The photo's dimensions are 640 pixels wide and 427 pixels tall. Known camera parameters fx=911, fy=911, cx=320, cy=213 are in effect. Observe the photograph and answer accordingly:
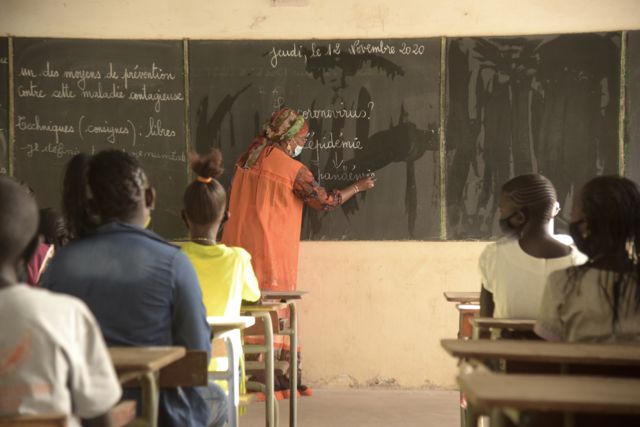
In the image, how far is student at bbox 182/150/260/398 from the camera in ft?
10.7

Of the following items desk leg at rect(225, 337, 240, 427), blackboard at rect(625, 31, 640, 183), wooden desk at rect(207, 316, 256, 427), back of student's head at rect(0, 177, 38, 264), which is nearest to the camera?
back of student's head at rect(0, 177, 38, 264)

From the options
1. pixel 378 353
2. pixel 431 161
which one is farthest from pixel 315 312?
pixel 431 161

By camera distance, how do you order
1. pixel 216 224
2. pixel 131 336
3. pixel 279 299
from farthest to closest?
pixel 279 299 → pixel 216 224 → pixel 131 336

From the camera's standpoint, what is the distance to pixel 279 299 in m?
4.44

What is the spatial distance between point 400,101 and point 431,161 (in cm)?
43

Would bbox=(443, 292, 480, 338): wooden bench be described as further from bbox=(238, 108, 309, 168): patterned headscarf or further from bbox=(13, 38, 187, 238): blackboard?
bbox=(13, 38, 187, 238): blackboard

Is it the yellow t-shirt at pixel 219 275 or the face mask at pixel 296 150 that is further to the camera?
the face mask at pixel 296 150

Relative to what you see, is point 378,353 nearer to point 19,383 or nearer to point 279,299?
point 279,299

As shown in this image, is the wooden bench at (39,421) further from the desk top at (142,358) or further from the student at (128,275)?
the student at (128,275)

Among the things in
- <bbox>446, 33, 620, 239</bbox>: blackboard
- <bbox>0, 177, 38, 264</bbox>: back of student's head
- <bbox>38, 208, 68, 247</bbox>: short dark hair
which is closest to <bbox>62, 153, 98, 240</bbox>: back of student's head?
<bbox>0, 177, 38, 264</bbox>: back of student's head

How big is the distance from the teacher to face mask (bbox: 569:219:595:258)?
9.92 feet

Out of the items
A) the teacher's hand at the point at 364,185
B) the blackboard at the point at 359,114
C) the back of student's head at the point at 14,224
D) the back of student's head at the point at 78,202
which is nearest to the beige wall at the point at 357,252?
the blackboard at the point at 359,114

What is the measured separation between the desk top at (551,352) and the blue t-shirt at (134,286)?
2.14 feet

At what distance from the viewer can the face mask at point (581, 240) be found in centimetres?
239
